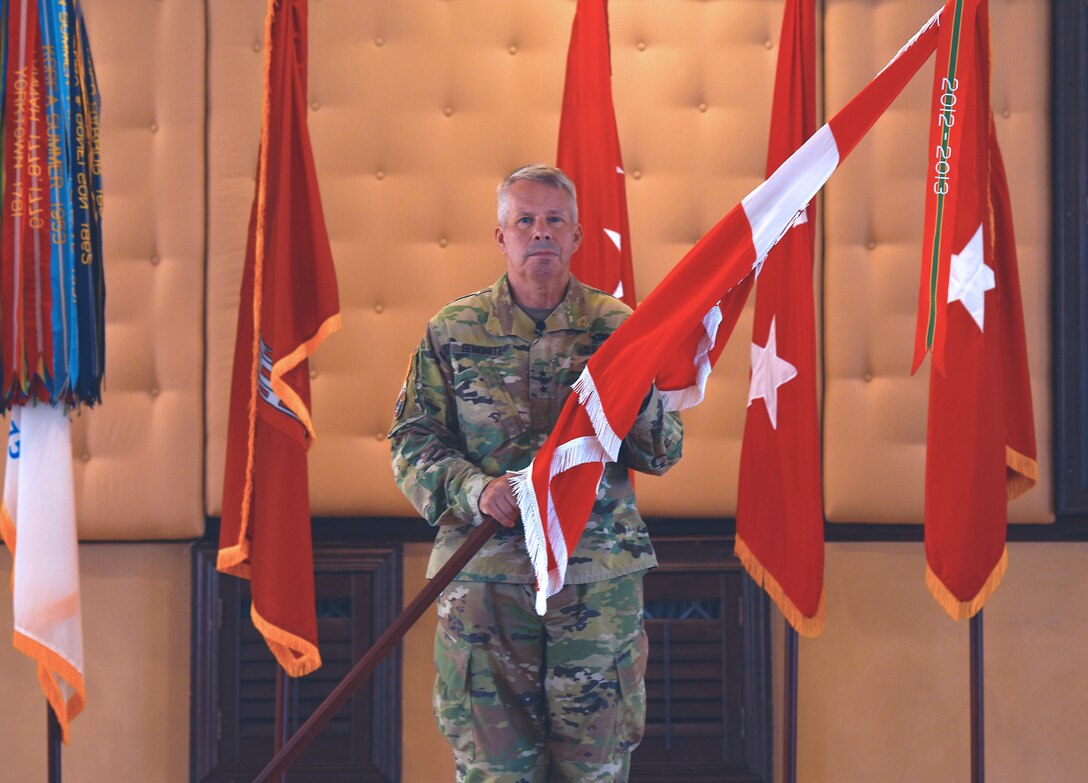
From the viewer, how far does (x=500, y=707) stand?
1704 mm

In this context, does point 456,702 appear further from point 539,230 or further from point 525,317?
point 539,230

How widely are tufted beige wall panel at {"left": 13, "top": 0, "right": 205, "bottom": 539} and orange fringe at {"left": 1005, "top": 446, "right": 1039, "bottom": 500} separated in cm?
199

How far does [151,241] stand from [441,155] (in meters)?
0.79

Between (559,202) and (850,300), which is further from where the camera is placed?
(850,300)

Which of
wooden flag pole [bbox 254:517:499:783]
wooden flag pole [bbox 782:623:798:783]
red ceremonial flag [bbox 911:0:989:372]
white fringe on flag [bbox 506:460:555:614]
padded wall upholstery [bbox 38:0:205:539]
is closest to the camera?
white fringe on flag [bbox 506:460:555:614]

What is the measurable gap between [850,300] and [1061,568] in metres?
0.91

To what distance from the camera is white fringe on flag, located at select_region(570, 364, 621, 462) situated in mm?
1658

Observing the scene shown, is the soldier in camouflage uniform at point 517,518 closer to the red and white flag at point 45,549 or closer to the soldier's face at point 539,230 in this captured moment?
Answer: the soldier's face at point 539,230

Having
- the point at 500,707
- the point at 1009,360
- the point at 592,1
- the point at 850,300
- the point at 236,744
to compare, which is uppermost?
the point at 592,1

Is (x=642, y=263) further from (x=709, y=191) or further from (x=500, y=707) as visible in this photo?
(x=500, y=707)

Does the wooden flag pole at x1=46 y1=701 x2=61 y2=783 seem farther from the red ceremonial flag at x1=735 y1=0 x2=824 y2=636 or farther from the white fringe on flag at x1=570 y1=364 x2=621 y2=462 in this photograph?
the red ceremonial flag at x1=735 y1=0 x2=824 y2=636

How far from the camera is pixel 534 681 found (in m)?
1.73

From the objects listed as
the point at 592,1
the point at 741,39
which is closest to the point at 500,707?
the point at 592,1

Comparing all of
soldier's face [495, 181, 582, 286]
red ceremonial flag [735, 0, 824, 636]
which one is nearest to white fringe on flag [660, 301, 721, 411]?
soldier's face [495, 181, 582, 286]
